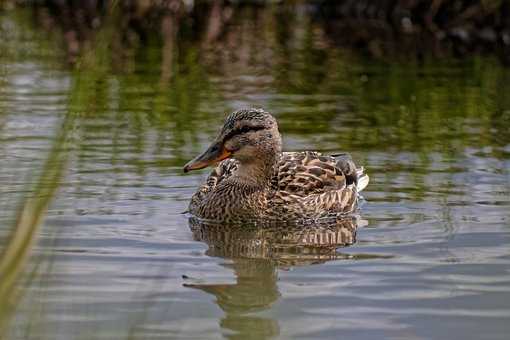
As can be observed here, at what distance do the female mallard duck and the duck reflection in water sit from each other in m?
0.12

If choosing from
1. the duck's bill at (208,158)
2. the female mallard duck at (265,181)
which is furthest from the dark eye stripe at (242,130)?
the duck's bill at (208,158)

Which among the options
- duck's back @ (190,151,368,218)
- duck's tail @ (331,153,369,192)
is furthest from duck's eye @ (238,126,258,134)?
duck's tail @ (331,153,369,192)

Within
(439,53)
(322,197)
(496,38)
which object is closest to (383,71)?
(439,53)

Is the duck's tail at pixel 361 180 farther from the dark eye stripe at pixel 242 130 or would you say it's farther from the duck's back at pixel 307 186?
the dark eye stripe at pixel 242 130

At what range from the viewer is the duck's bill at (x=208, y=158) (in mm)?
8180

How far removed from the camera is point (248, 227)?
8.33 m

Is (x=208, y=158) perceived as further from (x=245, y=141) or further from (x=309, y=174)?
(x=309, y=174)

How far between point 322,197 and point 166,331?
3483mm

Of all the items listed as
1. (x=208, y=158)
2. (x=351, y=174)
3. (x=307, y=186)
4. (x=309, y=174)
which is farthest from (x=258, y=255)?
(x=351, y=174)

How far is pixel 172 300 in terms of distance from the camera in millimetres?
5926

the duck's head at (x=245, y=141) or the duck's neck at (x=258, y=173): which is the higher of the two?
the duck's head at (x=245, y=141)

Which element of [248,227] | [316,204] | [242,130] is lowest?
[248,227]

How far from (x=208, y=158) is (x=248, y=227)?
0.57 metres

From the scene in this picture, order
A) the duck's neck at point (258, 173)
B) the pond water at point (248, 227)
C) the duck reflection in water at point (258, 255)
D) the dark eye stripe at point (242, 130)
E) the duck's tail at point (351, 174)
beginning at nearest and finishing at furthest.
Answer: the pond water at point (248, 227) < the duck reflection in water at point (258, 255) < the dark eye stripe at point (242, 130) < the duck's neck at point (258, 173) < the duck's tail at point (351, 174)
